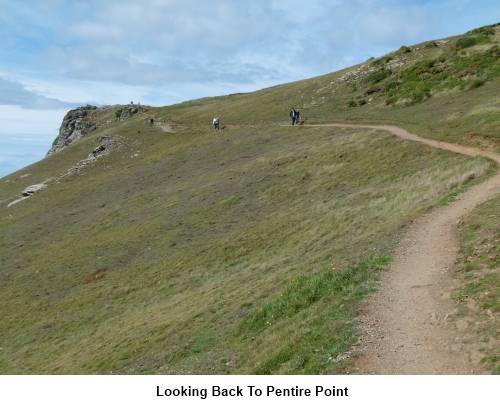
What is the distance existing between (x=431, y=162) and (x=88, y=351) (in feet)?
66.1

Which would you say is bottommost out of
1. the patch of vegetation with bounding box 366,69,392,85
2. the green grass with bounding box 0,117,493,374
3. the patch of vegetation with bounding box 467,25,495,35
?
the green grass with bounding box 0,117,493,374

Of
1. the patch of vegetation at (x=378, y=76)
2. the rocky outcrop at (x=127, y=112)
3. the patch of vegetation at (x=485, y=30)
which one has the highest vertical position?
the rocky outcrop at (x=127, y=112)

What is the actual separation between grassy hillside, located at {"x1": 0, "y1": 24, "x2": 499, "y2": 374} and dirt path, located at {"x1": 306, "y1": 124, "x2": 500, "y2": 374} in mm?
522

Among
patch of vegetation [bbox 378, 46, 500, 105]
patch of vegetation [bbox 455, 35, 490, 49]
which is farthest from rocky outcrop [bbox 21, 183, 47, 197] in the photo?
patch of vegetation [bbox 455, 35, 490, 49]

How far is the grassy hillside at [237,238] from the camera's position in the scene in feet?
46.2

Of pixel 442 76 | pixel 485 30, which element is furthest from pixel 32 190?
pixel 485 30

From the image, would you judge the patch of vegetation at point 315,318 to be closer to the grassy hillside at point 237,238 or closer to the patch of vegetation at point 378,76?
the grassy hillside at point 237,238

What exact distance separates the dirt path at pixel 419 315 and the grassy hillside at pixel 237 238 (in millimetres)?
522

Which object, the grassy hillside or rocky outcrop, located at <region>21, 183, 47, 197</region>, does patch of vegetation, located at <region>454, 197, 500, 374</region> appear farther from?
rocky outcrop, located at <region>21, 183, 47, 197</region>

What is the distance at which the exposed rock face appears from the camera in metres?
106

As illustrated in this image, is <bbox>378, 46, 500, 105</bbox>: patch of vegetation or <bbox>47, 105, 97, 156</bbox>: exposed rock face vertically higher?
<bbox>47, 105, 97, 156</bbox>: exposed rock face

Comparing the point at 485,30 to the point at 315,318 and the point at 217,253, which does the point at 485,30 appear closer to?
the point at 217,253

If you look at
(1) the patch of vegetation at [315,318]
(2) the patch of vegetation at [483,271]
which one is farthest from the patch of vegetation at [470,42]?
(1) the patch of vegetation at [315,318]

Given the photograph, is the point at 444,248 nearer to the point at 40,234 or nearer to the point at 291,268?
the point at 291,268
